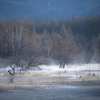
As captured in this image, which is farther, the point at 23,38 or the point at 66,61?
the point at 23,38

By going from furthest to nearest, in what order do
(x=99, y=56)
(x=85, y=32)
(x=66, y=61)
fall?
(x=85, y=32) → (x=99, y=56) → (x=66, y=61)

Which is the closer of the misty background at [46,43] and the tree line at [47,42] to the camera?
the misty background at [46,43]

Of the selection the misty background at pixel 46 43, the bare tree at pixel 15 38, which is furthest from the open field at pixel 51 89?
the bare tree at pixel 15 38

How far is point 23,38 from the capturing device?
3406 centimetres

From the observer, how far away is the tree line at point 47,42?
27.5 metres

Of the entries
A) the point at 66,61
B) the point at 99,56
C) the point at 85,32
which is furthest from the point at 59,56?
the point at 85,32

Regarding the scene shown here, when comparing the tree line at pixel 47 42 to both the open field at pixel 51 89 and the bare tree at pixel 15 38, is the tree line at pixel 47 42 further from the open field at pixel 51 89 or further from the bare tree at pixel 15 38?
the open field at pixel 51 89

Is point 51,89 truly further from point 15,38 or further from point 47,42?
point 47,42

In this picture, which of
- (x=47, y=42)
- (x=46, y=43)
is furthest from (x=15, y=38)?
(x=46, y=43)

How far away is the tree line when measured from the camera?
27523 millimetres

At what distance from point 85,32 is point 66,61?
145 ft

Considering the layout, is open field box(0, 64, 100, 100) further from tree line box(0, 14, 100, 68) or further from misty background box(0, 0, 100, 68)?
tree line box(0, 14, 100, 68)

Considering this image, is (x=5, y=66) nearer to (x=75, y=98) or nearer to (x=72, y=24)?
(x=75, y=98)

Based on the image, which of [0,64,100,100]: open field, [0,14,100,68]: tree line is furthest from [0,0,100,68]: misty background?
[0,64,100,100]: open field
